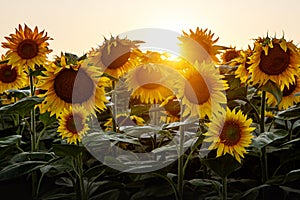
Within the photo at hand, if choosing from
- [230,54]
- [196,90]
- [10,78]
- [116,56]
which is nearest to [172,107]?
[196,90]

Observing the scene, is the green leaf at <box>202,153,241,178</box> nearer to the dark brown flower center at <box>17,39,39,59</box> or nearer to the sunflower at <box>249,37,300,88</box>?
the sunflower at <box>249,37,300,88</box>

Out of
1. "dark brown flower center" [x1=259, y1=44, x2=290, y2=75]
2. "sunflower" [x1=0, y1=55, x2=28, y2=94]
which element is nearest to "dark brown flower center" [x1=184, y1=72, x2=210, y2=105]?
"dark brown flower center" [x1=259, y1=44, x2=290, y2=75]

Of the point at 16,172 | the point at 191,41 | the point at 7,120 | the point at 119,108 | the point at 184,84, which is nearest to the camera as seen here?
the point at 184,84

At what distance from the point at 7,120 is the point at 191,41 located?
44.3 inches

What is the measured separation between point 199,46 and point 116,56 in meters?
0.21

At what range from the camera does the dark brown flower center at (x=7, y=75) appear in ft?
6.23

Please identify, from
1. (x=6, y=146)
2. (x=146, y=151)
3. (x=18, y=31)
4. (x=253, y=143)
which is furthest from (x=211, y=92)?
(x=18, y=31)

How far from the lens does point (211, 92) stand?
114 cm

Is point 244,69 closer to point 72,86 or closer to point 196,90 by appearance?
point 196,90

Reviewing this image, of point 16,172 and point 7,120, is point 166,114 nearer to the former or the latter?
point 16,172

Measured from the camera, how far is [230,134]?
1167 mm

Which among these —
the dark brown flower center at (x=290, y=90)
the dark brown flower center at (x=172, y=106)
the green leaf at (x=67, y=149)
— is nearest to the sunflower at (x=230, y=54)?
the dark brown flower center at (x=290, y=90)

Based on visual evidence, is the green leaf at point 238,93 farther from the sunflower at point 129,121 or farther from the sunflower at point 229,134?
the sunflower at point 129,121

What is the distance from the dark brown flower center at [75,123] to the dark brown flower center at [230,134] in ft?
1.09
